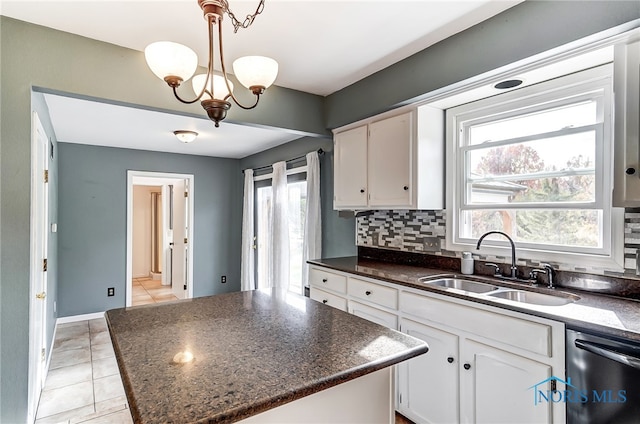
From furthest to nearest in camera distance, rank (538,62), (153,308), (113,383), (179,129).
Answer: (179,129)
(113,383)
(538,62)
(153,308)

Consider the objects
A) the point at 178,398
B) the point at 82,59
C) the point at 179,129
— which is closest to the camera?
the point at 178,398

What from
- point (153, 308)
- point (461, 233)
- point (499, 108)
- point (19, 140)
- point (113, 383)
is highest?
point (499, 108)

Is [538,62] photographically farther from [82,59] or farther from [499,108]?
[82,59]

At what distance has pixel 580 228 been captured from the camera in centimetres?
193

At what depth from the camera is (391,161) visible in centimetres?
261

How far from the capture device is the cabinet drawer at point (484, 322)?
1.48 meters

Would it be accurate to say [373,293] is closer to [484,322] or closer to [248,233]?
[484,322]

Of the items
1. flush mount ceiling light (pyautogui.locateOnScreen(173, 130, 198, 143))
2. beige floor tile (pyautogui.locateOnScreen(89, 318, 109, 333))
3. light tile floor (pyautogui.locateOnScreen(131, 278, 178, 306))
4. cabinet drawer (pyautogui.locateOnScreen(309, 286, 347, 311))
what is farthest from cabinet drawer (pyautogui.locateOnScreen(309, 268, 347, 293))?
light tile floor (pyautogui.locateOnScreen(131, 278, 178, 306))

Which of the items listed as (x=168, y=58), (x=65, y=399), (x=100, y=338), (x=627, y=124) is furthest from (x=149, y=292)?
(x=627, y=124)

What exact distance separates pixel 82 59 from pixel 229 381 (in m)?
2.16

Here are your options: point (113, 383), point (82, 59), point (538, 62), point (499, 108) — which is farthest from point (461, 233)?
point (113, 383)

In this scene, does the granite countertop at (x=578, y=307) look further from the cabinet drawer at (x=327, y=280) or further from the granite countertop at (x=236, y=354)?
the granite countertop at (x=236, y=354)

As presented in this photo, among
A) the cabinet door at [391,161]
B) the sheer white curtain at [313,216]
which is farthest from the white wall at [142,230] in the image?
the cabinet door at [391,161]

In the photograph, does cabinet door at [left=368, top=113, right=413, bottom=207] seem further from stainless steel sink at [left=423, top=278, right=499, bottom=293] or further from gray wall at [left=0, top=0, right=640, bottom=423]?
stainless steel sink at [left=423, top=278, right=499, bottom=293]
